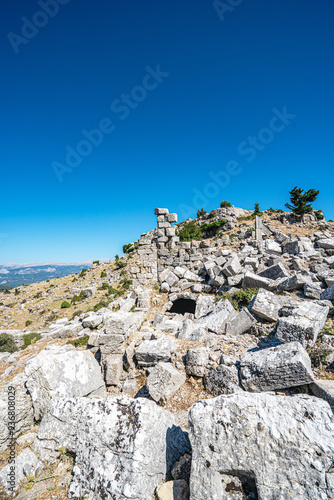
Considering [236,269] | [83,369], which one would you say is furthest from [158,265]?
[83,369]

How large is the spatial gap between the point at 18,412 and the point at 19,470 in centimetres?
110

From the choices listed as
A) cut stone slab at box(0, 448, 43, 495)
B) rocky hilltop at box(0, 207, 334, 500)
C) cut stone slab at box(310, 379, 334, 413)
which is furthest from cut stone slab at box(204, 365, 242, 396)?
cut stone slab at box(0, 448, 43, 495)

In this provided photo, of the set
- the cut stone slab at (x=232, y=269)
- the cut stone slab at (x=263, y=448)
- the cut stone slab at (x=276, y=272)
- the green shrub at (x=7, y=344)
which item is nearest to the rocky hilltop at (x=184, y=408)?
the cut stone slab at (x=263, y=448)

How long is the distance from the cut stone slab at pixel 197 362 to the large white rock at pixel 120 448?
1.40m

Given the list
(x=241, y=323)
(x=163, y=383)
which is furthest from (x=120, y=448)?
(x=241, y=323)

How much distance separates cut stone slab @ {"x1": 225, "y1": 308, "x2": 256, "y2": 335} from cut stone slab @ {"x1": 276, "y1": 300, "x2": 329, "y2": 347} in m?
1.26

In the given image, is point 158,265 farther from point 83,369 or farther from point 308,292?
point 83,369

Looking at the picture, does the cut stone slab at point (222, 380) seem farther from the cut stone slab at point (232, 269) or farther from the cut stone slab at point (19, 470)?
the cut stone slab at point (232, 269)

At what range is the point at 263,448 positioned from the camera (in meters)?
2.48

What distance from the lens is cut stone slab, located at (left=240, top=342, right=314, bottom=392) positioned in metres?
3.85

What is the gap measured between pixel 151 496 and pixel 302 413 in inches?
84.4

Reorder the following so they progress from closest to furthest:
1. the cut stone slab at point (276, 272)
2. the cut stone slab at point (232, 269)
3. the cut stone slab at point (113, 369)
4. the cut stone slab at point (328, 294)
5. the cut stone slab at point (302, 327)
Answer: the cut stone slab at point (302, 327), the cut stone slab at point (113, 369), the cut stone slab at point (328, 294), the cut stone slab at point (276, 272), the cut stone slab at point (232, 269)

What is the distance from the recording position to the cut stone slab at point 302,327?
4.85m

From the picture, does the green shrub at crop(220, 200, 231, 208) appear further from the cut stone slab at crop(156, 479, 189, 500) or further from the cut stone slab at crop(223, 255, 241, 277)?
the cut stone slab at crop(156, 479, 189, 500)
